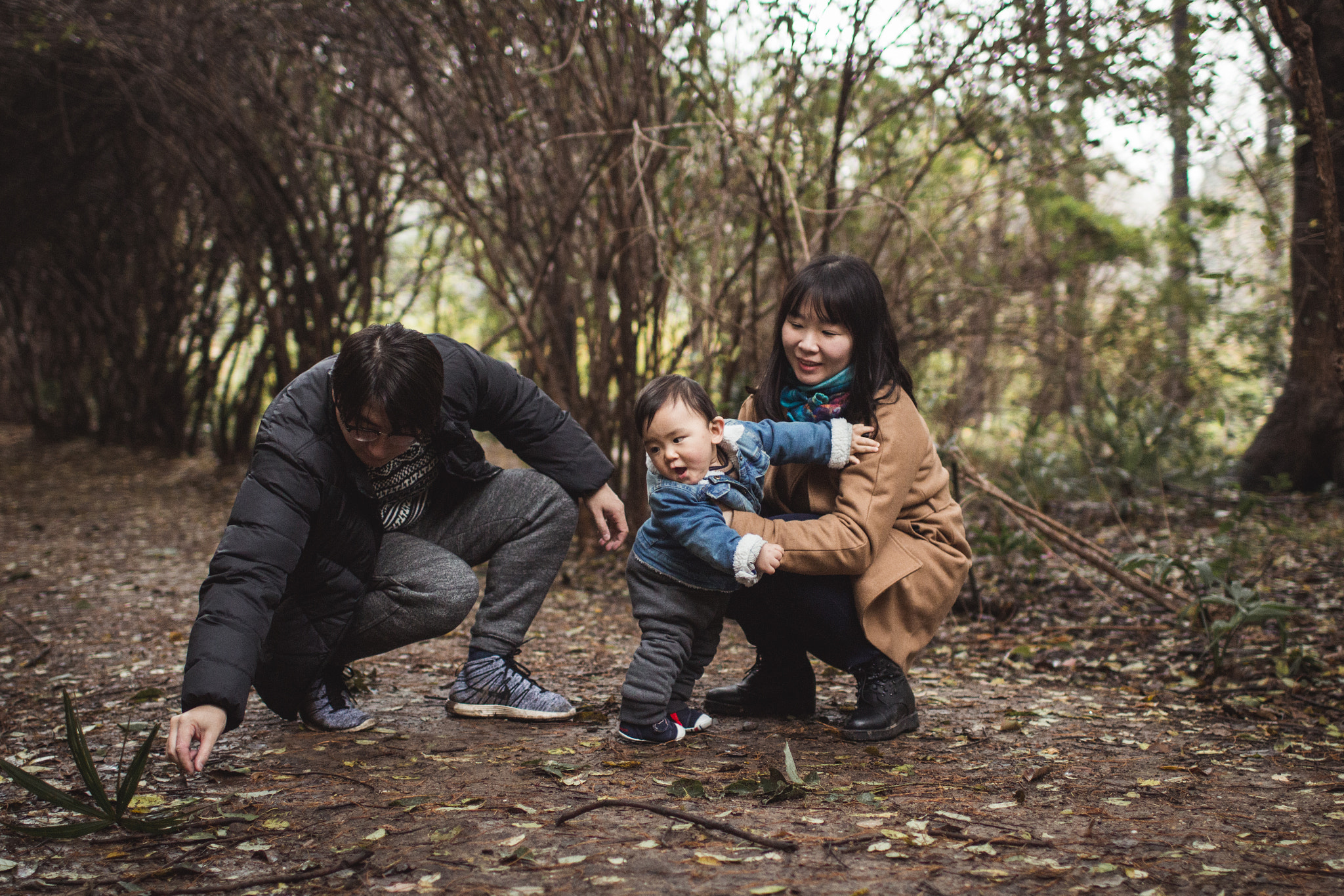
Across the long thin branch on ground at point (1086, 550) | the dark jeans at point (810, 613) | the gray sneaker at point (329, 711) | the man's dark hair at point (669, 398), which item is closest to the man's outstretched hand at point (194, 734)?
the gray sneaker at point (329, 711)

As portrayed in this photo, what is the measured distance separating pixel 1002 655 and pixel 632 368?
215 cm

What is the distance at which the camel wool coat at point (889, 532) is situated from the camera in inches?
85.1

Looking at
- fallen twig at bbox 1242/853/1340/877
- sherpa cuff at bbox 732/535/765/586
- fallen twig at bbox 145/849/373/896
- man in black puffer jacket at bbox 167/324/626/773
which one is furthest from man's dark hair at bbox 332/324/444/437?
fallen twig at bbox 1242/853/1340/877

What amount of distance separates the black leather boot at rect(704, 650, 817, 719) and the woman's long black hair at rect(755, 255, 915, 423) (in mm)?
659

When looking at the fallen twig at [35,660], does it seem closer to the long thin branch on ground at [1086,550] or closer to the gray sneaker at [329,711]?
the gray sneaker at [329,711]

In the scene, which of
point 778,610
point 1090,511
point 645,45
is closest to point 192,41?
point 645,45

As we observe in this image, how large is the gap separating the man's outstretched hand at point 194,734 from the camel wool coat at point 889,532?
1.09 metres

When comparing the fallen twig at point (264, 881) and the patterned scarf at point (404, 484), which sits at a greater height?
the patterned scarf at point (404, 484)

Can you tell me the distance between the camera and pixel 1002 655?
11.1 feet

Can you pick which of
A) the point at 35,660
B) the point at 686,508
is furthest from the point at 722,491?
the point at 35,660

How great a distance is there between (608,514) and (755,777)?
78 centimetres

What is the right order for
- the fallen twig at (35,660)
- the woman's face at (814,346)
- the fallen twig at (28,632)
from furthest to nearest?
the fallen twig at (28,632) < the fallen twig at (35,660) < the woman's face at (814,346)

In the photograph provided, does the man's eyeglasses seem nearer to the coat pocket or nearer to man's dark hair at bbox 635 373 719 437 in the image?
man's dark hair at bbox 635 373 719 437

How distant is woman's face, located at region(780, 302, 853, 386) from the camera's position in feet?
7.38
